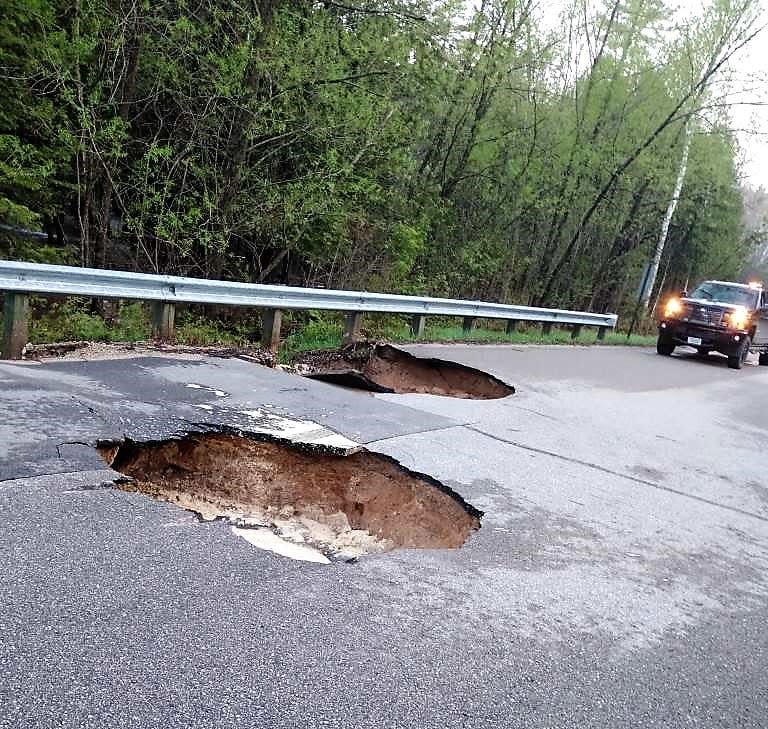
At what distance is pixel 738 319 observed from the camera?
16594 mm

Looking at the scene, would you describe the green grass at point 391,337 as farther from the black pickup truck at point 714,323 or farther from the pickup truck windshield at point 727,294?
the pickup truck windshield at point 727,294

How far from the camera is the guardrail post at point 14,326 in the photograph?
21.0ft

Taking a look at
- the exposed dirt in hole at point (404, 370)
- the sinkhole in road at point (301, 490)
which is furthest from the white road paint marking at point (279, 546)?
the exposed dirt in hole at point (404, 370)

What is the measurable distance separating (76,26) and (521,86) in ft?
40.8

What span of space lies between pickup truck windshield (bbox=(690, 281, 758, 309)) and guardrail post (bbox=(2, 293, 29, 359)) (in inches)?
633

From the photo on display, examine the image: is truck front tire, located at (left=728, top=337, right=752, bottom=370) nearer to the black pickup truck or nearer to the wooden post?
the black pickup truck

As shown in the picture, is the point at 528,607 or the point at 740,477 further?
the point at 740,477

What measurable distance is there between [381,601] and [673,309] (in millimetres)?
16034

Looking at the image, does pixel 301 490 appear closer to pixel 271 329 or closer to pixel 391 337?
pixel 271 329

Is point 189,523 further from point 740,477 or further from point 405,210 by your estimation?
point 405,210

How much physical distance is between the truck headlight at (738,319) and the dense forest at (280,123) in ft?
22.0

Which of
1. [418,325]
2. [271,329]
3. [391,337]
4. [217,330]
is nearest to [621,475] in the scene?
[271,329]

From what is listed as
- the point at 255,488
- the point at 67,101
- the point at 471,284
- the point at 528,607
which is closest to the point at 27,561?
the point at 255,488

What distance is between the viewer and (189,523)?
362 cm
